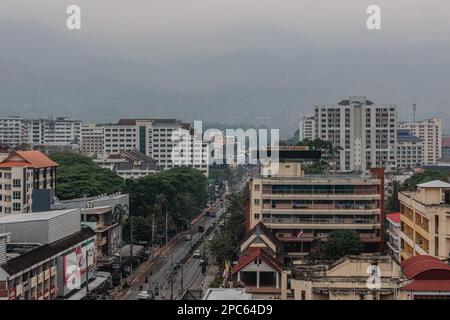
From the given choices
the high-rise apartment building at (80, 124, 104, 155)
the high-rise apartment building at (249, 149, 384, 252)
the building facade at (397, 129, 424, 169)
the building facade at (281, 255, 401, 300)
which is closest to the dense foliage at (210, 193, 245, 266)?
the high-rise apartment building at (249, 149, 384, 252)

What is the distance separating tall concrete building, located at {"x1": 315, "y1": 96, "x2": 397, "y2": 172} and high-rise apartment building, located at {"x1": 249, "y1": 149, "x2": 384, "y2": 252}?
19.2 metres

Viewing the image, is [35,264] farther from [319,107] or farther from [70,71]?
[70,71]

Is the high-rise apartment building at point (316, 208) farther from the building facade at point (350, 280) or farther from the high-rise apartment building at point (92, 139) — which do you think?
the high-rise apartment building at point (92, 139)

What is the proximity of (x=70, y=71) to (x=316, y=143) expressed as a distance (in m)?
67.6

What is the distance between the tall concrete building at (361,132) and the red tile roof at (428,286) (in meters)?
28.0

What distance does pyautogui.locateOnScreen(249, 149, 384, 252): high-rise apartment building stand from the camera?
13.7m

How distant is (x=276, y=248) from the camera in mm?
11664

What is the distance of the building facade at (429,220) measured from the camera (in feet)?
29.0

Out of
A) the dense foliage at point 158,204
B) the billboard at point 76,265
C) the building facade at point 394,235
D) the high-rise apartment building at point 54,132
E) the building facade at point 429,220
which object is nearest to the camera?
the building facade at point 429,220

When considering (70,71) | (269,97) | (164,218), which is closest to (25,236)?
(164,218)

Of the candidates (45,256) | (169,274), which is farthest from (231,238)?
(45,256)

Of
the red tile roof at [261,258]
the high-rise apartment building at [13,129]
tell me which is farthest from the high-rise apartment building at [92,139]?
the red tile roof at [261,258]

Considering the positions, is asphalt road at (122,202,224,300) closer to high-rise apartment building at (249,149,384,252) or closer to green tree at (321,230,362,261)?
high-rise apartment building at (249,149,384,252)
